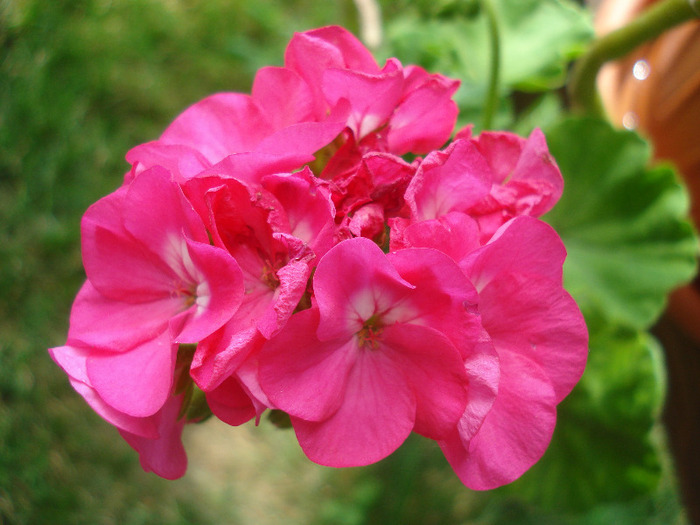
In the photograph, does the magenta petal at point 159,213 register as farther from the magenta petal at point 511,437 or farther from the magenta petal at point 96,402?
the magenta petal at point 511,437

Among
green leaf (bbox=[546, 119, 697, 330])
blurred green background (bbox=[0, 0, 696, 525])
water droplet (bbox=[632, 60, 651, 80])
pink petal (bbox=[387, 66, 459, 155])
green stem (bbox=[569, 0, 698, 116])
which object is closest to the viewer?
pink petal (bbox=[387, 66, 459, 155])

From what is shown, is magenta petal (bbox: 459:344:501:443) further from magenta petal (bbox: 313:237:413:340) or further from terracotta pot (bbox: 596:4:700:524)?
terracotta pot (bbox: 596:4:700:524)

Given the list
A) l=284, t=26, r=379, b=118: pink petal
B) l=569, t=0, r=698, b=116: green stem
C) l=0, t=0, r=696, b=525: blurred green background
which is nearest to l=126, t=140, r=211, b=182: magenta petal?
l=284, t=26, r=379, b=118: pink petal

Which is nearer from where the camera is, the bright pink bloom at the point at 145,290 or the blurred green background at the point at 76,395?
the bright pink bloom at the point at 145,290

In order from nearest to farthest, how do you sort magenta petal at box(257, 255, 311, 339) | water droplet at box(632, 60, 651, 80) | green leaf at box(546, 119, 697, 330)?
magenta petal at box(257, 255, 311, 339), green leaf at box(546, 119, 697, 330), water droplet at box(632, 60, 651, 80)

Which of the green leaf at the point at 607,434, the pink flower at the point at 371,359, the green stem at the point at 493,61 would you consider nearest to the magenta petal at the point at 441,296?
the pink flower at the point at 371,359

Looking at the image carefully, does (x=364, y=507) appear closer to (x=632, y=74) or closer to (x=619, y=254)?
(x=619, y=254)

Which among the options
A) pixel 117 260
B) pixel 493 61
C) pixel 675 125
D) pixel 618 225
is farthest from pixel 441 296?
pixel 675 125
